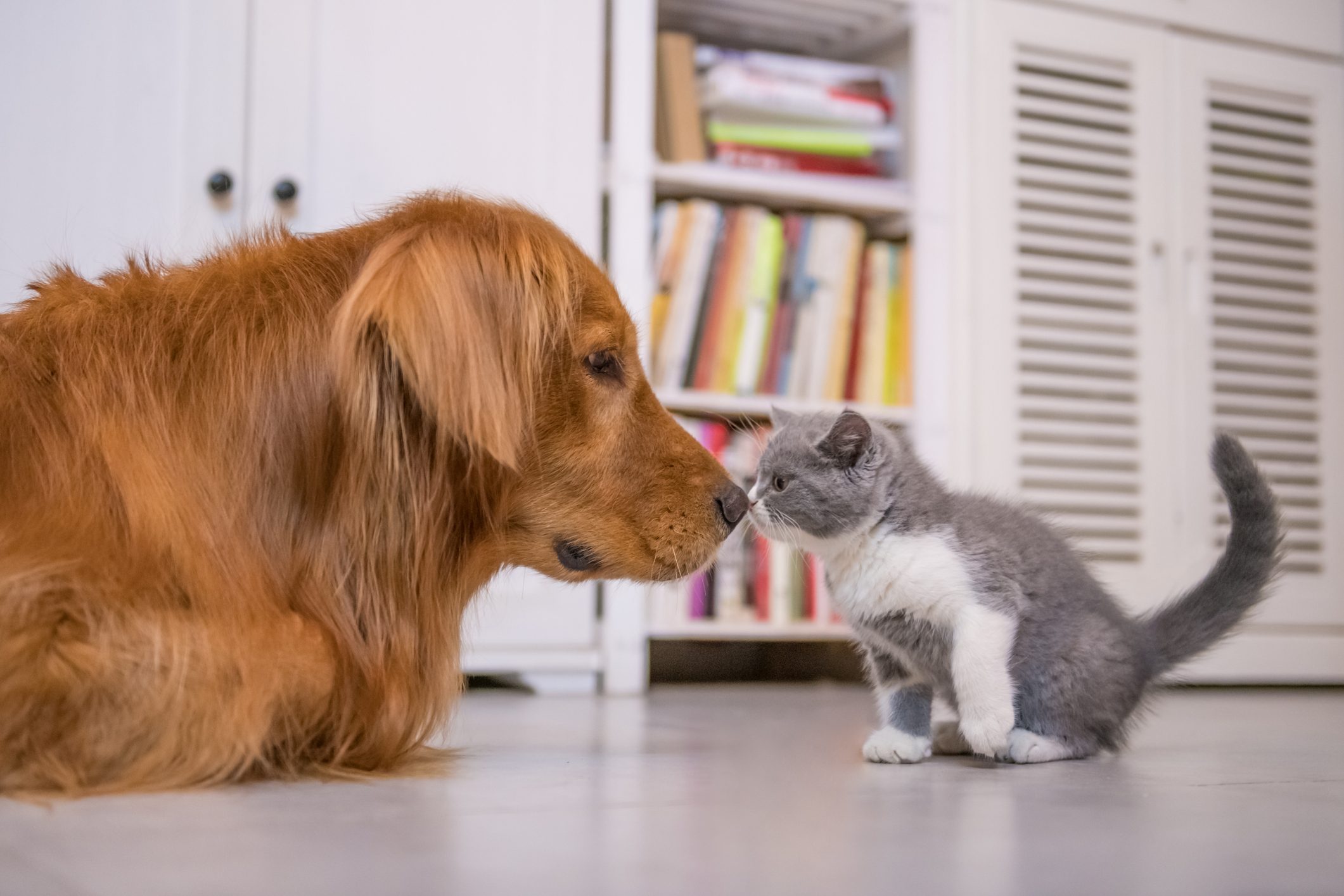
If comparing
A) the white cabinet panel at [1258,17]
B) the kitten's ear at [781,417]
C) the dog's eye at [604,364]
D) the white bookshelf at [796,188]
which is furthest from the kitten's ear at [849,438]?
the white cabinet panel at [1258,17]

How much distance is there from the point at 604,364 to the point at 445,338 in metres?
0.21

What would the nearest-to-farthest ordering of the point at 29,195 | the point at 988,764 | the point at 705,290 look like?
1. the point at 988,764
2. the point at 29,195
3. the point at 705,290

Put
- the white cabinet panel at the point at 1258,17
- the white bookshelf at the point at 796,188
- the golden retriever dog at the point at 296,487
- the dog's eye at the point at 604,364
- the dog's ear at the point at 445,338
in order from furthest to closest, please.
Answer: the white cabinet panel at the point at 1258,17
the white bookshelf at the point at 796,188
the dog's eye at the point at 604,364
the dog's ear at the point at 445,338
the golden retriever dog at the point at 296,487

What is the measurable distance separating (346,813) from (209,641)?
0.64ft

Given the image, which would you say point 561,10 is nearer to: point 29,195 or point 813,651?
point 29,195

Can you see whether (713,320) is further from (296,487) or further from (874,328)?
(296,487)

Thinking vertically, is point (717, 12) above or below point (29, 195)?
above

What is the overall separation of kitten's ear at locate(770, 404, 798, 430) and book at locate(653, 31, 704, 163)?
1.09 metres

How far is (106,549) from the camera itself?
0.99 m

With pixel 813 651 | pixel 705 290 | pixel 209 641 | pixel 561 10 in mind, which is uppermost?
pixel 561 10

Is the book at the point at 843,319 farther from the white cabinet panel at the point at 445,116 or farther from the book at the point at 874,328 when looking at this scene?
the white cabinet panel at the point at 445,116

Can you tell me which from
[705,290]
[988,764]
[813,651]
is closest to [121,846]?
[988,764]

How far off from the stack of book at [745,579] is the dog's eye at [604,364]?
1.27 metres

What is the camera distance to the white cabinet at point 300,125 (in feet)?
7.00
